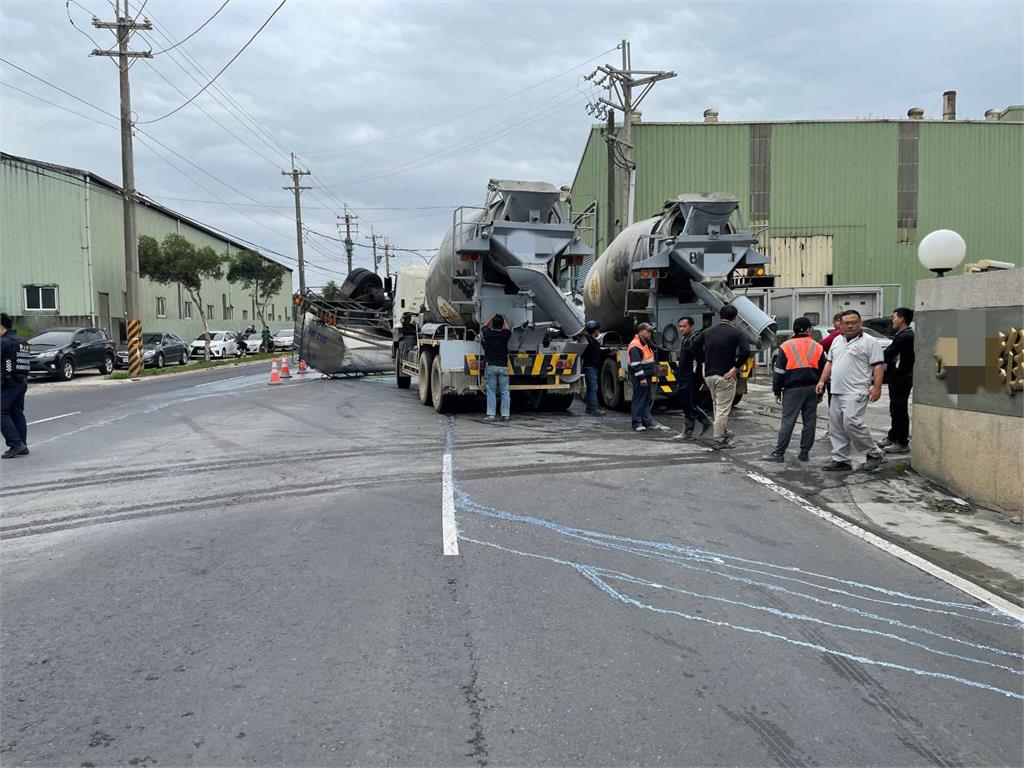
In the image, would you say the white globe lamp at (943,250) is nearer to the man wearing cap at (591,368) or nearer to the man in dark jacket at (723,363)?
the man in dark jacket at (723,363)

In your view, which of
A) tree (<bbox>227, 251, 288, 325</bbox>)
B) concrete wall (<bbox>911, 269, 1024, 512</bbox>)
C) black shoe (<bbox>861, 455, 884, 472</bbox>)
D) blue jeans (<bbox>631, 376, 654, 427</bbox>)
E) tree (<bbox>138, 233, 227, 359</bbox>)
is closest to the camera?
concrete wall (<bbox>911, 269, 1024, 512</bbox>)

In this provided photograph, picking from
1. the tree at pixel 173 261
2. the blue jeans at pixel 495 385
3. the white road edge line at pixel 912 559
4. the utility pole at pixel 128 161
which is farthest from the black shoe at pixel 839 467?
the tree at pixel 173 261

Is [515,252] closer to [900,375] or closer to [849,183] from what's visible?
[900,375]

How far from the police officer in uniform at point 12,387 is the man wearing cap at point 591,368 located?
892 centimetres

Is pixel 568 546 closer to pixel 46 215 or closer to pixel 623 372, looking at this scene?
pixel 623 372

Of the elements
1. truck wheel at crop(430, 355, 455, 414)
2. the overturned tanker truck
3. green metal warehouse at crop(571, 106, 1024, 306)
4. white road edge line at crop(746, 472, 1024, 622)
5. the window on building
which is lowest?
white road edge line at crop(746, 472, 1024, 622)

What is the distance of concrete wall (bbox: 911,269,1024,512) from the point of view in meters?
6.66

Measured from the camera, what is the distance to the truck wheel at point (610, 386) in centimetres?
1506

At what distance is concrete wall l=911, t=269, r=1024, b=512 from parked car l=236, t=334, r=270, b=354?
41946 mm

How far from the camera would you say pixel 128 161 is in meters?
26.5

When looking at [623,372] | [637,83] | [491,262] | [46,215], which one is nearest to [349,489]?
[491,262]

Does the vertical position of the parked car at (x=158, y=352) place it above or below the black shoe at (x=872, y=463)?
above

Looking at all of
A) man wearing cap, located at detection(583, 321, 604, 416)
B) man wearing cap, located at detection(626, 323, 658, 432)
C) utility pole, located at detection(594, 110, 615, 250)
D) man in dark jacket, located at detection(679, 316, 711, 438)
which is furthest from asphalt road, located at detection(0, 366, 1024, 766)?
utility pole, located at detection(594, 110, 615, 250)

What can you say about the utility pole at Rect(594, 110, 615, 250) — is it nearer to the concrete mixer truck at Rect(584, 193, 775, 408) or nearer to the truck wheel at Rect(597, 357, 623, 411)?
the truck wheel at Rect(597, 357, 623, 411)
